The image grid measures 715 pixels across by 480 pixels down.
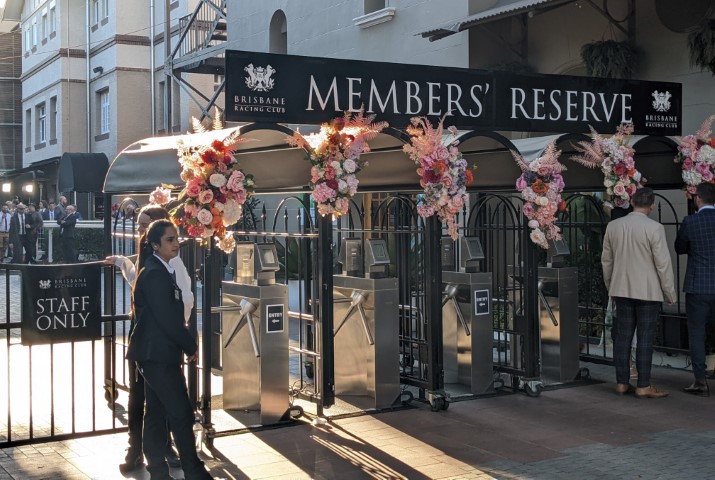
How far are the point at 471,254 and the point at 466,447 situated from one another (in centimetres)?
253

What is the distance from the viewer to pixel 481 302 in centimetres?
952

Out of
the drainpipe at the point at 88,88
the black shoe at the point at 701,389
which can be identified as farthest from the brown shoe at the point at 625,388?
the drainpipe at the point at 88,88

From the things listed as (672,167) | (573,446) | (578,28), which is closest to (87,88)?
(578,28)

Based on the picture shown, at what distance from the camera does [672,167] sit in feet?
35.4

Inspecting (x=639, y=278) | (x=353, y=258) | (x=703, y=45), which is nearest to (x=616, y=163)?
(x=639, y=278)

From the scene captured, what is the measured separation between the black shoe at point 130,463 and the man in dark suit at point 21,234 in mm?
21513

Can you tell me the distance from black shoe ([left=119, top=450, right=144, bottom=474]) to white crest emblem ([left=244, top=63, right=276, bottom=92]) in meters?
2.95

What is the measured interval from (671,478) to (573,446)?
1.05 meters

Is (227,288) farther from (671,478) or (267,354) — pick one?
(671,478)

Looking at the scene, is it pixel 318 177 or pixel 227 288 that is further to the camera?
pixel 227 288

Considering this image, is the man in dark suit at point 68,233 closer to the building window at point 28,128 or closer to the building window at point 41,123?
the building window at point 41,123

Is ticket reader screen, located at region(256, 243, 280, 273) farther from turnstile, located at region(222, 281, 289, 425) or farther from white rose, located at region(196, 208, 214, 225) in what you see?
white rose, located at region(196, 208, 214, 225)

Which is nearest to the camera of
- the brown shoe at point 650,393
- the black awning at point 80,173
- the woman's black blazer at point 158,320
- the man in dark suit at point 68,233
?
the woman's black blazer at point 158,320

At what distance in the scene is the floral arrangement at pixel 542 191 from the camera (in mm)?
9039
